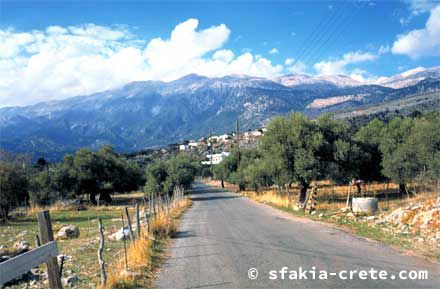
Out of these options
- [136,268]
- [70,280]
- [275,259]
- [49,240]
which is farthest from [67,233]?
[49,240]

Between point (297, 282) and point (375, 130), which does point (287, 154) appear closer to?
point (375, 130)

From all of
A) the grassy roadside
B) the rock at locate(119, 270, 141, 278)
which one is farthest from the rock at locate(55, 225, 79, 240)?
the grassy roadside

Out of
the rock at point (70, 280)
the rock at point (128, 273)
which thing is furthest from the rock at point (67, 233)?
the rock at point (128, 273)

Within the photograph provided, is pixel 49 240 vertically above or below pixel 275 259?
above

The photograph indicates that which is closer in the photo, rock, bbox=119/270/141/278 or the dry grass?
the dry grass

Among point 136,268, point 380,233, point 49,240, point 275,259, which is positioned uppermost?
point 49,240

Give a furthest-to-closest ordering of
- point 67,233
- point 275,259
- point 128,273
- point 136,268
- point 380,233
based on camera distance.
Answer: point 67,233
point 380,233
point 275,259
point 136,268
point 128,273

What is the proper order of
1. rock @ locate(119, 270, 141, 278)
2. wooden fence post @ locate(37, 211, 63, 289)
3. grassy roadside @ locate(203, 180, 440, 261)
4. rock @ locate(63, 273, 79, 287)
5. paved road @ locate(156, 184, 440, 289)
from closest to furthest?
wooden fence post @ locate(37, 211, 63, 289), paved road @ locate(156, 184, 440, 289), rock @ locate(119, 270, 141, 278), rock @ locate(63, 273, 79, 287), grassy roadside @ locate(203, 180, 440, 261)

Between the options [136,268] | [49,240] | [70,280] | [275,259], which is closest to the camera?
[49,240]

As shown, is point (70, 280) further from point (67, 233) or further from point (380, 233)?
point (67, 233)

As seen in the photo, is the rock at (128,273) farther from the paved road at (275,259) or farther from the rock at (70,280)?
the rock at (70,280)

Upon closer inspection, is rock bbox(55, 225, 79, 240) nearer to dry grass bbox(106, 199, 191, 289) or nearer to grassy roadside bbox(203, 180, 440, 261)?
dry grass bbox(106, 199, 191, 289)

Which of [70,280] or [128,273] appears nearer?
[128,273]

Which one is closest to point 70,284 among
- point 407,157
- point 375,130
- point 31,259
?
point 31,259
